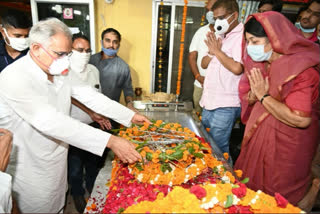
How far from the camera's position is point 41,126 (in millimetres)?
1621

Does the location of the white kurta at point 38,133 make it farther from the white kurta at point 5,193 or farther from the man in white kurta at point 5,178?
the white kurta at point 5,193

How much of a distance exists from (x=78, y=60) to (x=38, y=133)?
118cm

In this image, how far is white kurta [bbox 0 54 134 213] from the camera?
1638 mm

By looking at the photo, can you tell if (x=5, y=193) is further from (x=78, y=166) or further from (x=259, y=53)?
(x=259, y=53)

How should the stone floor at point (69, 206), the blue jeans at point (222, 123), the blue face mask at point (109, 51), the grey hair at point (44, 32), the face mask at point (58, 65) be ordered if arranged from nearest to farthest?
the grey hair at point (44, 32), the face mask at point (58, 65), the blue jeans at point (222, 123), the stone floor at point (69, 206), the blue face mask at point (109, 51)

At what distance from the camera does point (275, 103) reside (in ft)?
5.74

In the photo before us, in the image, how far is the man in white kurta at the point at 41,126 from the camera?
1643 millimetres

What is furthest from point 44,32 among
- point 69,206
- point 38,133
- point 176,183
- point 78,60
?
point 69,206

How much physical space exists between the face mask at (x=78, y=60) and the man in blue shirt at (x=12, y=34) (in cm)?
65

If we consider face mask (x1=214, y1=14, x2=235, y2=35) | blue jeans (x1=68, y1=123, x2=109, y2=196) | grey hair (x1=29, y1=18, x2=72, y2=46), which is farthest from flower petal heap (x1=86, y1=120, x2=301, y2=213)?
face mask (x1=214, y1=14, x2=235, y2=35)

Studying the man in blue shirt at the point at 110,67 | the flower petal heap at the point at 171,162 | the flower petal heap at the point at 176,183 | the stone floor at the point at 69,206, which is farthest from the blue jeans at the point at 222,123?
the stone floor at the point at 69,206

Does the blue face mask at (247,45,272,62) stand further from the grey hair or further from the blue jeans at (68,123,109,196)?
the blue jeans at (68,123,109,196)

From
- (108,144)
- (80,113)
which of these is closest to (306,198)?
(108,144)

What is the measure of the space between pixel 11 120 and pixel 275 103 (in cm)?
223
